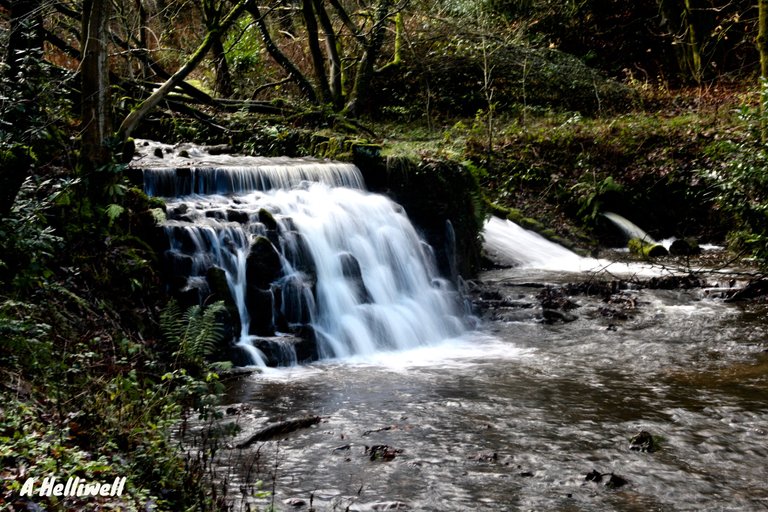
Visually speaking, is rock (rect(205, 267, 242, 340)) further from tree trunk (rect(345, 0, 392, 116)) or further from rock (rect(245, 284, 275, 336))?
tree trunk (rect(345, 0, 392, 116))

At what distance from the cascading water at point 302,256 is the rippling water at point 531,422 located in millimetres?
599

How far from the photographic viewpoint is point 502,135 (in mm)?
20141

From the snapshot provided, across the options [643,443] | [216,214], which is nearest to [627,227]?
[216,214]

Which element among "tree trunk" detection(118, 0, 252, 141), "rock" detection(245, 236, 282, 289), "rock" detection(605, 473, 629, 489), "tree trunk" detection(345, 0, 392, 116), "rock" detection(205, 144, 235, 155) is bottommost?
"rock" detection(605, 473, 629, 489)

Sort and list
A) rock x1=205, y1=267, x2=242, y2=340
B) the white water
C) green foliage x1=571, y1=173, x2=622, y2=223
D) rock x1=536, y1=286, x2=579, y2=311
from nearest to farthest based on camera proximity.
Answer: rock x1=205, y1=267, x2=242, y2=340
rock x1=536, y1=286, x2=579, y2=311
the white water
green foliage x1=571, y1=173, x2=622, y2=223

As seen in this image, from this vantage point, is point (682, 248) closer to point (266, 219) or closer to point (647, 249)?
point (647, 249)

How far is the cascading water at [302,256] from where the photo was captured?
973 centimetres

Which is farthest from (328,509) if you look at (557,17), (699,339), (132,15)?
(557,17)

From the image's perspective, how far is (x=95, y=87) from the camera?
8.82 m

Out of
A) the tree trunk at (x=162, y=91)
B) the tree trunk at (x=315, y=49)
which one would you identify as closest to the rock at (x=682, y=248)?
the tree trunk at (x=315, y=49)

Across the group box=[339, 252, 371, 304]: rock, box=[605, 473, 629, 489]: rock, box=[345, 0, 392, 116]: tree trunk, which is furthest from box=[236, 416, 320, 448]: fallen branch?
box=[345, 0, 392, 116]: tree trunk

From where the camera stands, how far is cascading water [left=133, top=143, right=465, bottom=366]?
31.9 feet

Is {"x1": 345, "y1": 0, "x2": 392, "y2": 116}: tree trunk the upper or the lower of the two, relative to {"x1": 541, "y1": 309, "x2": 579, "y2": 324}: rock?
upper

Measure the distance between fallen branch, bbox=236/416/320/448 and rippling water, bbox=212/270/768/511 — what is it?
0.33ft
